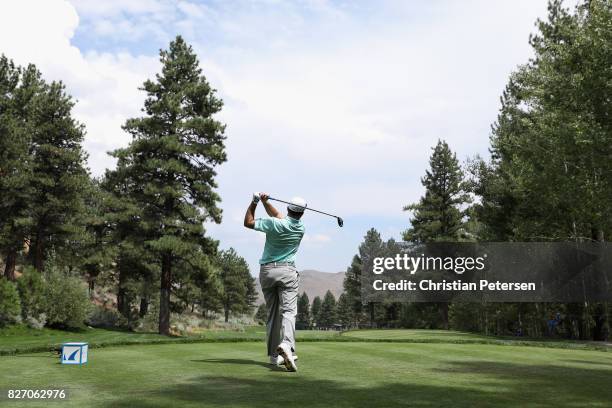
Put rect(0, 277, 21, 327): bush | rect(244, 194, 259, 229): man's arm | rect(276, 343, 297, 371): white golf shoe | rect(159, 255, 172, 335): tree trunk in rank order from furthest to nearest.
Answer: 1. rect(159, 255, 172, 335): tree trunk
2. rect(0, 277, 21, 327): bush
3. rect(244, 194, 259, 229): man's arm
4. rect(276, 343, 297, 371): white golf shoe

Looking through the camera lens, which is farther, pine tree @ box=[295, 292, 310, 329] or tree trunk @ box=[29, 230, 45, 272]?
pine tree @ box=[295, 292, 310, 329]

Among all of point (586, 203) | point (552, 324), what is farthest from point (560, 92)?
point (552, 324)

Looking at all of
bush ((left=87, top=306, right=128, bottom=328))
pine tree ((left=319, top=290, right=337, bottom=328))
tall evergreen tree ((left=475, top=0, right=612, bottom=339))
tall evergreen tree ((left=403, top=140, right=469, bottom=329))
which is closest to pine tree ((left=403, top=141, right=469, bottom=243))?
tall evergreen tree ((left=403, top=140, right=469, bottom=329))

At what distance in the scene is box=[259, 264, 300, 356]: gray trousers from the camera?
9.23 meters

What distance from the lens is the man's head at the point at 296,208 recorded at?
9.27 meters

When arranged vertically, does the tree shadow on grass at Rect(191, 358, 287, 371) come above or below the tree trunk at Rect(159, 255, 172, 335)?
below

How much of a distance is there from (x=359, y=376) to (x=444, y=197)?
180 feet

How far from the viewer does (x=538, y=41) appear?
3297 cm

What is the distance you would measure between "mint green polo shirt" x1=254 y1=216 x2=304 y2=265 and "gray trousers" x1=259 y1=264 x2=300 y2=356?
165 mm

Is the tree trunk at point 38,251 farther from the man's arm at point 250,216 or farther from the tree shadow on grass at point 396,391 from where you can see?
the tree shadow on grass at point 396,391

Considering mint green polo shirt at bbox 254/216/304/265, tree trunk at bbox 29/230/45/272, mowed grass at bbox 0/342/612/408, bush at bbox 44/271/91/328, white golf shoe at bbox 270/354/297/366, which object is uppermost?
tree trunk at bbox 29/230/45/272

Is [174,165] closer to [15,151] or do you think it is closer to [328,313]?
[15,151]

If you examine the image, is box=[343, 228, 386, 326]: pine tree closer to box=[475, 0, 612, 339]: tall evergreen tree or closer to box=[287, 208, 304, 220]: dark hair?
box=[475, 0, 612, 339]: tall evergreen tree

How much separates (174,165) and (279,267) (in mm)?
25365
